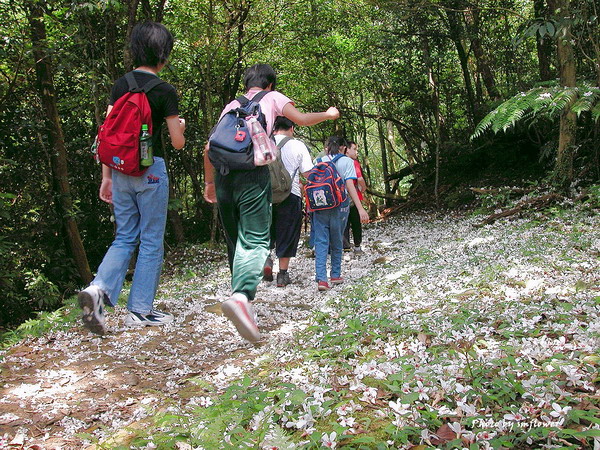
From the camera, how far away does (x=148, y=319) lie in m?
4.70

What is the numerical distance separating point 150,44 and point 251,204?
1804mm

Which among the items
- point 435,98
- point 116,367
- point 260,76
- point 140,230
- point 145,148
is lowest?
point 116,367

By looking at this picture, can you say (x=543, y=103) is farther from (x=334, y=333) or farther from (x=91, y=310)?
(x=91, y=310)

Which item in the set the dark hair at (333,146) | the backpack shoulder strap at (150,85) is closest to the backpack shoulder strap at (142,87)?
the backpack shoulder strap at (150,85)

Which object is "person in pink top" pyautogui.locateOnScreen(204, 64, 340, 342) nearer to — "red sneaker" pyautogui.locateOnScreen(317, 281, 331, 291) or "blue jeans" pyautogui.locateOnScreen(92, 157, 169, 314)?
"blue jeans" pyautogui.locateOnScreen(92, 157, 169, 314)

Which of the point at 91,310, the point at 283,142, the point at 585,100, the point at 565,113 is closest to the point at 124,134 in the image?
the point at 91,310

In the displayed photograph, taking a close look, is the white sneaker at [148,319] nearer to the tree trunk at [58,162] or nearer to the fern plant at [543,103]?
the fern plant at [543,103]

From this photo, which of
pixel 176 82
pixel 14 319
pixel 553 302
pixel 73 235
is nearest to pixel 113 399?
pixel 553 302

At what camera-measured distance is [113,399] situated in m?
3.38

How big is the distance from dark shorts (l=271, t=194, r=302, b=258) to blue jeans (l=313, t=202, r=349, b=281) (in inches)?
11.3

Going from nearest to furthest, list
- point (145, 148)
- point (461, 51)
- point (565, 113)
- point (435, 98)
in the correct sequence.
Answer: point (145, 148), point (565, 113), point (461, 51), point (435, 98)

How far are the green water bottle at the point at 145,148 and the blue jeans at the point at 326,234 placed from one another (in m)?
3.08

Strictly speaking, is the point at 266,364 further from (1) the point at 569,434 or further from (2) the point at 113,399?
(1) the point at 569,434

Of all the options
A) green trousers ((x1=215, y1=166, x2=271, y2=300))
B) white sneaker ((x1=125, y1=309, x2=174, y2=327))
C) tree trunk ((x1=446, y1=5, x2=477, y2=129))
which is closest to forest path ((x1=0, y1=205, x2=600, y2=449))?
white sneaker ((x1=125, y1=309, x2=174, y2=327))
